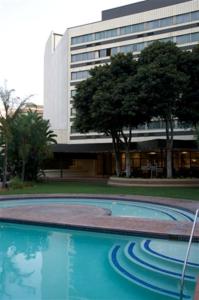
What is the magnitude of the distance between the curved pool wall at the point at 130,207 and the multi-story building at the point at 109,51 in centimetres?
2281

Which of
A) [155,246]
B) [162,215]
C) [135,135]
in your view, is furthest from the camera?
[135,135]

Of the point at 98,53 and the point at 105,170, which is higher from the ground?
the point at 98,53

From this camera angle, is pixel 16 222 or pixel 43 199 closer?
pixel 16 222

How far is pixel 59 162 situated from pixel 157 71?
75.6ft

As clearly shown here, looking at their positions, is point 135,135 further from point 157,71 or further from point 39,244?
point 39,244

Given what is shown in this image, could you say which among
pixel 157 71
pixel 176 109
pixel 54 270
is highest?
pixel 157 71

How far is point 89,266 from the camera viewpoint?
925 centimetres

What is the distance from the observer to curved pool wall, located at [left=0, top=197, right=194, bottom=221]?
15719 mm

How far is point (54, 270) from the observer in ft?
29.1

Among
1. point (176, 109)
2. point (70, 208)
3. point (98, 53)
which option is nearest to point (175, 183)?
point (176, 109)

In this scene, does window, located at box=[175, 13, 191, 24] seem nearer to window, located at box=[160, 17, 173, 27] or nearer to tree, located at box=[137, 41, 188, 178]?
window, located at box=[160, 17, 173, 27]

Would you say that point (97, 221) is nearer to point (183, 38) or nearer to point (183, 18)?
point (183, 38)

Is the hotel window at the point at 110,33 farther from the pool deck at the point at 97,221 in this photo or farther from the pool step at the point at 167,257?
the pool step at the point at 167,257

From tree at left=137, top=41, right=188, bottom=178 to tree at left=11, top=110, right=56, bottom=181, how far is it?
890 cm
